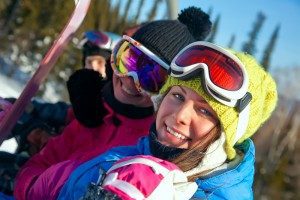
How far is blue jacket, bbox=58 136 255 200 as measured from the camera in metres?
1.85

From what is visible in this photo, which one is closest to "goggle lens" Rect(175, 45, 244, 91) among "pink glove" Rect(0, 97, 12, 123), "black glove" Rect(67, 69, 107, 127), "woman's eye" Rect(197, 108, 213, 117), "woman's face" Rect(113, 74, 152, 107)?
"woman's eye" Rect(197, 108, 213, 117)

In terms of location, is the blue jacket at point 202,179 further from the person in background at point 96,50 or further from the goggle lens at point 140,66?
the person in background at point 96,50

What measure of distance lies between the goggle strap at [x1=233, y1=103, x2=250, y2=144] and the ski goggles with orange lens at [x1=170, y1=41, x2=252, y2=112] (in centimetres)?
2

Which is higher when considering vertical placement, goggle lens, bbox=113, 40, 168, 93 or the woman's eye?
the woman's eye

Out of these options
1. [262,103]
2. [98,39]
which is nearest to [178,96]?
[262,103]

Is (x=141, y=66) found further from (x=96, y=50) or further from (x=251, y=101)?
(x=96, y=50)

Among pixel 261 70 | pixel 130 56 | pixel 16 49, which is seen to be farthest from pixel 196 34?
pixel 16 49

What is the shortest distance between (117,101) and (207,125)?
902 mm

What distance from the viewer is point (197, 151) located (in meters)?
1.84

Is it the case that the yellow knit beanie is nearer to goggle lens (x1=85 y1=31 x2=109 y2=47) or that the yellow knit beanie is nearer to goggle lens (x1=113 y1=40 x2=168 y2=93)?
goggle lens (x1=113 y1=40 x2=168 y2=93)

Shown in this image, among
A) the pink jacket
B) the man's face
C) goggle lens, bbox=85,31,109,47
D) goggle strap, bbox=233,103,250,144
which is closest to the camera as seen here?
goggle strap, bbox=233,103,250,144

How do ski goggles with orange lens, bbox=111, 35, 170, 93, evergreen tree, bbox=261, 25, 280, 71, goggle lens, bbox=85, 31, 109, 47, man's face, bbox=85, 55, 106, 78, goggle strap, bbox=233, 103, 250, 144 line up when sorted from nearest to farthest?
goggle strap, bbox=233, 103, 250, 144 → ski goggles with orange lens, bbox=111, 35, 170, 93 → man's face, bbox=85, 55, 106, 78 → goggle lens, bbox=85, 31, 109, 47 → evergreen tree, bbox=261, 25, 280, 71

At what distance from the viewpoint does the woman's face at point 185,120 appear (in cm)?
182

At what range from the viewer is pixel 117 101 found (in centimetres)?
266
